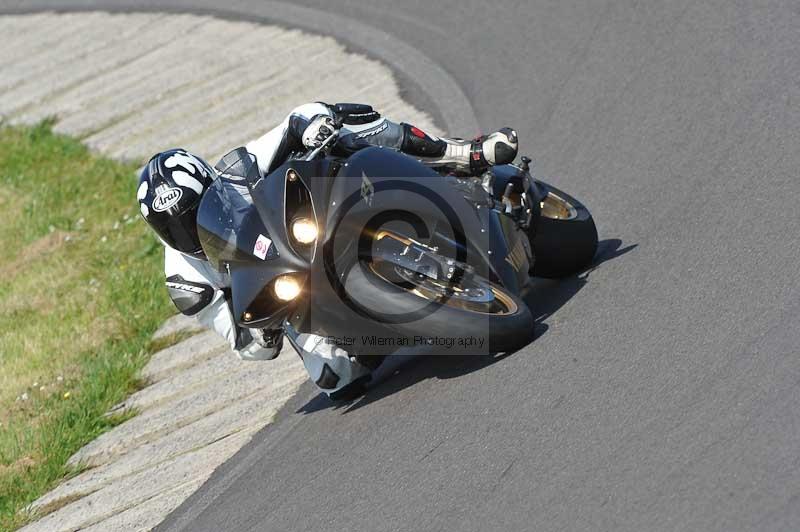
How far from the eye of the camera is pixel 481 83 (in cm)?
1005

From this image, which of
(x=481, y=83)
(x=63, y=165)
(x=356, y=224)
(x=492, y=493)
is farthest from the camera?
(x=63, y=165)

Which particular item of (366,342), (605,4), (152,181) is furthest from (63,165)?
(366,342)

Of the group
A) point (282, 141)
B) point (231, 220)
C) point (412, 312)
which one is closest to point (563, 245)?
point (412, 312)

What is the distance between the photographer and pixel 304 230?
211 inches

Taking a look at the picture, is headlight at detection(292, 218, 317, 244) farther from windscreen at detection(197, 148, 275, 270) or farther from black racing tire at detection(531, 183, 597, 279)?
black racing tire at detection(531, 183, 597, 279)

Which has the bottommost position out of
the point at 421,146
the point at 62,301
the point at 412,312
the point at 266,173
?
the point at 62,301

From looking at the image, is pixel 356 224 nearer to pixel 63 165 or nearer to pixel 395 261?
pixel 395 261

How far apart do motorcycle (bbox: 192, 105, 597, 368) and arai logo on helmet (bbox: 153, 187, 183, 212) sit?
0.26 metres

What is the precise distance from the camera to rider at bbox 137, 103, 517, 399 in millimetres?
6113

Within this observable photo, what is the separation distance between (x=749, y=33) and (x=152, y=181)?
4633 mm

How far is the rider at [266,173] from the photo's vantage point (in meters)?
6.11

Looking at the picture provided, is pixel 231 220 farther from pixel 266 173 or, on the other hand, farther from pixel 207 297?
pixel 207 297

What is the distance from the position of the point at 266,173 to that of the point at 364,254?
3.80 feet

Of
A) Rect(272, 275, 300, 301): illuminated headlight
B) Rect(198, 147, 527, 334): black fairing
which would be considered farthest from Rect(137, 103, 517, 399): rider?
Result: Rect(272, 275, 300, 301): illuminated headlight
